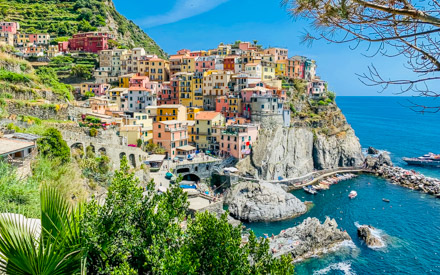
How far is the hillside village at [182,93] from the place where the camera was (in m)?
39.7

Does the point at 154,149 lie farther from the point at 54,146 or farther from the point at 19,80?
the point at 54,146

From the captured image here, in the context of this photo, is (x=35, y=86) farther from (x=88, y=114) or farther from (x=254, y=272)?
(x=254, y=272)

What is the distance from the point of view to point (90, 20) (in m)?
74.8

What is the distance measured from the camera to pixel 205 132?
43.2 meters

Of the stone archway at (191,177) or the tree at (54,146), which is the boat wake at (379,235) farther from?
the tree at (54,146)

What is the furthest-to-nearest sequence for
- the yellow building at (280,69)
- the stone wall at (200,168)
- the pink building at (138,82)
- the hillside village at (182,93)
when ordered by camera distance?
the yellow building at (280,69), the pink building at (138,82), the hillside village at (182,93), the stone wall at (200,168)

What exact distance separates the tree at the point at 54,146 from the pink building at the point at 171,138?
54.1ft

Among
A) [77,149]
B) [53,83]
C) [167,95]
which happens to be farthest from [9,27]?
[77,149]

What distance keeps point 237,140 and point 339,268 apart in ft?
67.8

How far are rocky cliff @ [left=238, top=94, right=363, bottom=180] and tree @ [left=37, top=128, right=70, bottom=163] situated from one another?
72.0 feet

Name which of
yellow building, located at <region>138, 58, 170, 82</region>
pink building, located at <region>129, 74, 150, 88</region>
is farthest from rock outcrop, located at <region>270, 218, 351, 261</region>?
yellow building, located at <region>138, 58, 170, 82</region>

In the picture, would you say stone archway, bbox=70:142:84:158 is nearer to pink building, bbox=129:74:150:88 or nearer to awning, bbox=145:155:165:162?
awning, bbox=145:155:165:162

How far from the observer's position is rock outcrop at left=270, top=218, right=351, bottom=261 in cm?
2428

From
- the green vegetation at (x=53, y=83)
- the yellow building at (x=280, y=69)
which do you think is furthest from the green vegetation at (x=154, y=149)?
the yellow building at (x=280, y=69)
